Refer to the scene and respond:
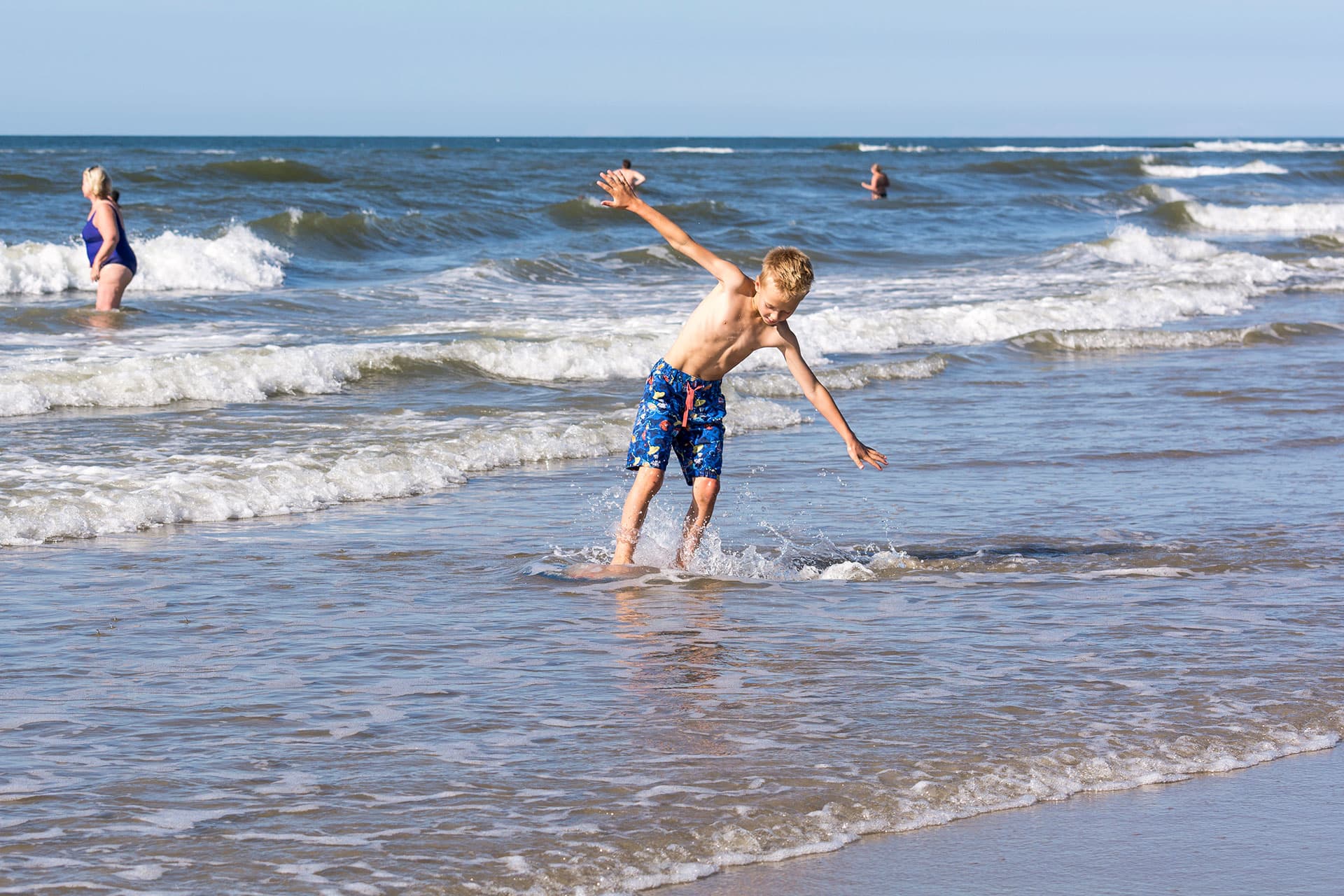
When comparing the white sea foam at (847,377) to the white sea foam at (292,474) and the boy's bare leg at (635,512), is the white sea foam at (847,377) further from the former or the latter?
the boy's bare leg at (635,512)

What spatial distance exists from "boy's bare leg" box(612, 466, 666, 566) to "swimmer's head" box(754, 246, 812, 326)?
0.85 meters

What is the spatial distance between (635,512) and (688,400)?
1.75 ft

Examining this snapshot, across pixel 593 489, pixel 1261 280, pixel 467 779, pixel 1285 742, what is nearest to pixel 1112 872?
pixel 1285 742

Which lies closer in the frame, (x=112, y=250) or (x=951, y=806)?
(x=951, y=806)

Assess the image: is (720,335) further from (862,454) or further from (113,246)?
(113,246)

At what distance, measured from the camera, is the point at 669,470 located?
9.19 metres

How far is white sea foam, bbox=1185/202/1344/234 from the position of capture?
116 ft

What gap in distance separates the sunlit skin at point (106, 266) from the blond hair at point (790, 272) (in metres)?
9.39

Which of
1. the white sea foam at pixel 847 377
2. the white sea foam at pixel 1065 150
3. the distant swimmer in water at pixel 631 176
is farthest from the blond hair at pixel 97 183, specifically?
the white sea foam at pixel 1065 150

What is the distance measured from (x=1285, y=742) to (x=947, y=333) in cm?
1173

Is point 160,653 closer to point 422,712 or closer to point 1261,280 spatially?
point 422,712

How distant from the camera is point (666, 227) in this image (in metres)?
5.91

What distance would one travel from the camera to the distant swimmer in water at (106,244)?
13.6 metres

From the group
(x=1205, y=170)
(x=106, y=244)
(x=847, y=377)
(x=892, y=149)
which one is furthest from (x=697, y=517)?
(x=892, y=149)
